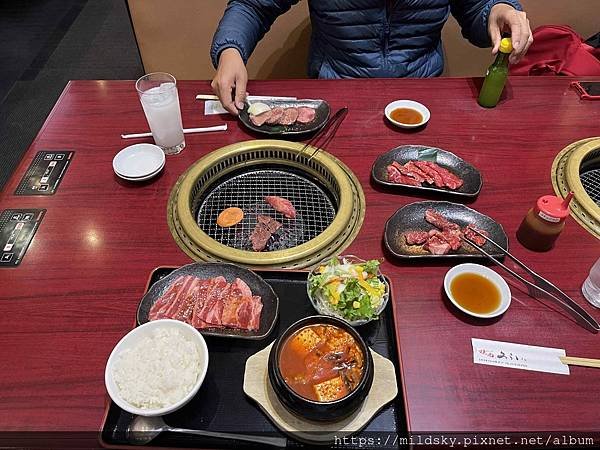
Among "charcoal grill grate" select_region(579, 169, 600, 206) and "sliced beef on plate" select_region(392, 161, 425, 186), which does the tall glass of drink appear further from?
"charcoal grill grate" select_region(579, 169, 600, 206)

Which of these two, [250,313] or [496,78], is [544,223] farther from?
[250,313]

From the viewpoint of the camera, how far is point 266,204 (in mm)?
1797

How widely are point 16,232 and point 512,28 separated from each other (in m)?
2.21

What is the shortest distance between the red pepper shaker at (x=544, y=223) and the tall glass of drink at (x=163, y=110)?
138 centimetres

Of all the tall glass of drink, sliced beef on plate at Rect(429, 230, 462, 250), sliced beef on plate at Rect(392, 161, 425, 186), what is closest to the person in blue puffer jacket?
the tall glass of drink

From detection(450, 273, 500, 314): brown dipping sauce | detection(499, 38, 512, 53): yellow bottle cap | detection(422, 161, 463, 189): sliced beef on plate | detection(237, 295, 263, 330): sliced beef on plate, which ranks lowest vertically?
detection(450, 273, 500, 314): brown dipping sauce

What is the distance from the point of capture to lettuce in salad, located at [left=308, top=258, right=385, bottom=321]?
1.30 m

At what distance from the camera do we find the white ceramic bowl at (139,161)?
1.79m

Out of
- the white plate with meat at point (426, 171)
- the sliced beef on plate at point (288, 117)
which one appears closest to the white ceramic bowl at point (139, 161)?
the sliced beef on plate at point (288, 117)

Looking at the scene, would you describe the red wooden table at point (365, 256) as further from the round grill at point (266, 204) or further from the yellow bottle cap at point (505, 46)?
the yellow bottle cap at point (505, 46)

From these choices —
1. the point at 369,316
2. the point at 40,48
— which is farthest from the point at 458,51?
the point at 40,48

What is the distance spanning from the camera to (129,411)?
108cm

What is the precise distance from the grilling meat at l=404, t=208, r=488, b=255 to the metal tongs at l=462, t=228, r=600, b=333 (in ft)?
0.08

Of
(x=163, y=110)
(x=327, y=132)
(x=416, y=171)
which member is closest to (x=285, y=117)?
(x=327, y=132)
